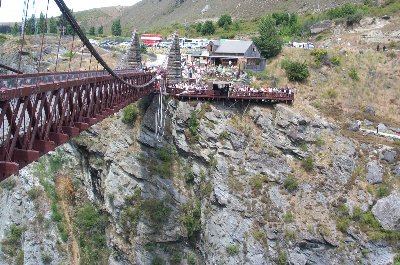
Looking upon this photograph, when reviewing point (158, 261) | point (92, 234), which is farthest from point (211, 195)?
point (92, 234)

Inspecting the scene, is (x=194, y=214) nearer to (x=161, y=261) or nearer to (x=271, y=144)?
(x=161, y=261)

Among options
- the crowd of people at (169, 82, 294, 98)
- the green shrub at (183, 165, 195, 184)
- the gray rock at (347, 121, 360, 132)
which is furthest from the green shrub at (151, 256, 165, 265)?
the gray rock at (347, 121, 360, 132)

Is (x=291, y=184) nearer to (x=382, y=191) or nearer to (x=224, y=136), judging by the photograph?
(x=382, y=191)

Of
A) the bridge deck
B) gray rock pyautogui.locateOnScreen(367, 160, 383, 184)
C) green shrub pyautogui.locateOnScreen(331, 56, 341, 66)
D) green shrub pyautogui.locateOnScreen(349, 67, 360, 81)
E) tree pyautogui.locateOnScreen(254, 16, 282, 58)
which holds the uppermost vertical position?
tree pyautogui.locateOnScreen(254, 16, 282, 58)

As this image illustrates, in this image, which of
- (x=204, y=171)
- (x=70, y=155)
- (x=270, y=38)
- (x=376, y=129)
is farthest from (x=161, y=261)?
(x=270, y=38)

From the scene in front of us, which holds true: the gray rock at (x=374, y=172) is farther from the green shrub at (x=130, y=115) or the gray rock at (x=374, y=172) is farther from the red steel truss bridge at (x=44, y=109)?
the red steel truss bridge at (x=44, y=109)

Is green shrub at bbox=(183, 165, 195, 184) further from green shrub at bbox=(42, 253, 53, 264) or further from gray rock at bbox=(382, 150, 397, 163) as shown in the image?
gray rock at bbox=(382, 150, 397, 163)
